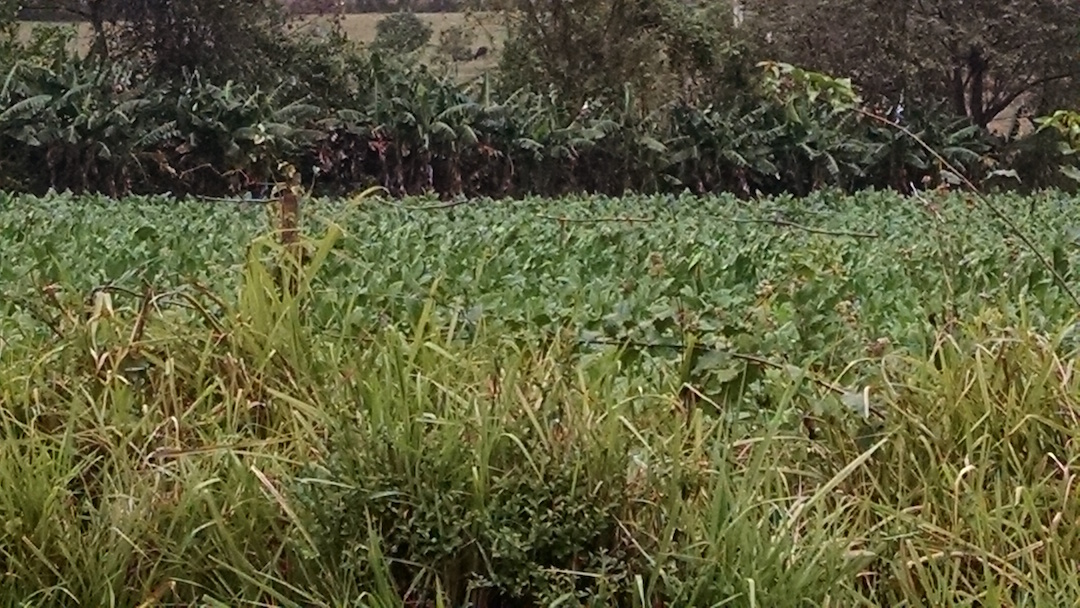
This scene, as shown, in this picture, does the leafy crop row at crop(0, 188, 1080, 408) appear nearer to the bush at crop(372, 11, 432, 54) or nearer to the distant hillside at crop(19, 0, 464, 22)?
the distant hillside at crop(19, 0, 464, 22)

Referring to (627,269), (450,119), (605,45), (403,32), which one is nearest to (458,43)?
(403,32)

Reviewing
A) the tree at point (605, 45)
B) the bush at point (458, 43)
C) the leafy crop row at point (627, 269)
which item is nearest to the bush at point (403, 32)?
the bush at point (458, 43)

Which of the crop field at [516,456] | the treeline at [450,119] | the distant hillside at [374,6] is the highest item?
the crop field at [516,456]

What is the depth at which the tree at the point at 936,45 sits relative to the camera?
1691cm

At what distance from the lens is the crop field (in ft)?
6.99

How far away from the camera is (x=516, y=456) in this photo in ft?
7.34

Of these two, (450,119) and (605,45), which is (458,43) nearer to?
(605,45)

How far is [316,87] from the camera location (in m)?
15.8

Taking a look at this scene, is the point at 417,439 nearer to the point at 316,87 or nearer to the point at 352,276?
the point at 352,276

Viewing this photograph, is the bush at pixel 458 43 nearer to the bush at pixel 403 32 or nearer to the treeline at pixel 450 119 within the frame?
the bush at pixel 403 32

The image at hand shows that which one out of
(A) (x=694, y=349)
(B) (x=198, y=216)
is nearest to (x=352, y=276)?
(A) (x=694, y=349)

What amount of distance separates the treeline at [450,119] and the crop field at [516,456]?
8081 mm

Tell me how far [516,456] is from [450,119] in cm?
1085

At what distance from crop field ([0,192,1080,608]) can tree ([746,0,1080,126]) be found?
1472cm
